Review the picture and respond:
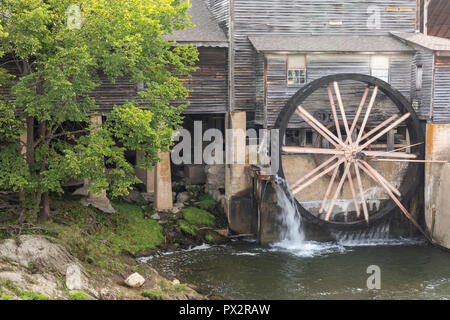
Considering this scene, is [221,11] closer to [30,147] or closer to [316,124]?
[316,124]

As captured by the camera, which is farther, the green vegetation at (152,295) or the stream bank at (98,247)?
the green vegetation at (152,295)

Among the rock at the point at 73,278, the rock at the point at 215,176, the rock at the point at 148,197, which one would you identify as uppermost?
the rock at the point at 215,176

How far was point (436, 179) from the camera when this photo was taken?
2011 cm

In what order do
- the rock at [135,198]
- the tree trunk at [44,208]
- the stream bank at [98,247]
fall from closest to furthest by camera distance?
the stream bank at [98,247] → the tree trunk at [44,208] → the rock at [135,198]

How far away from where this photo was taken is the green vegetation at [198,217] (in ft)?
67.6

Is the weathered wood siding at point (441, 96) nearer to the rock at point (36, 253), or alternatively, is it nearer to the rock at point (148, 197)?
the rock at point (148, 197)

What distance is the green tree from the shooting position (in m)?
14.6

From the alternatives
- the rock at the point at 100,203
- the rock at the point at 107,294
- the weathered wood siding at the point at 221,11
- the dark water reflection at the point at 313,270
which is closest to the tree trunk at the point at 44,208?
the rock at the point at 100,203

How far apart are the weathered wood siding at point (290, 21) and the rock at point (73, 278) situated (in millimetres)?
9017

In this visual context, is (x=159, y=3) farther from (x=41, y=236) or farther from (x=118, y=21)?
(x=41, y=236)

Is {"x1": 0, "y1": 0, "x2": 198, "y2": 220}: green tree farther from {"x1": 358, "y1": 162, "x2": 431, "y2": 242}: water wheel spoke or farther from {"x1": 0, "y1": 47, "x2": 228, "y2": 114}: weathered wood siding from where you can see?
{"x1": 358, "y1": 162, "x2": 431, "y2": 242}: water wheel spoke

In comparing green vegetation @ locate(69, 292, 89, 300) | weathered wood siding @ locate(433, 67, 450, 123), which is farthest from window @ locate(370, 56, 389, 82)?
green vegetation @ locate(69, 292, 89, 300)

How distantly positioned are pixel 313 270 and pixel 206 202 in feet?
19.9

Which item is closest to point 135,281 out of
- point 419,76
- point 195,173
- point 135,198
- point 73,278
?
point 73,278
